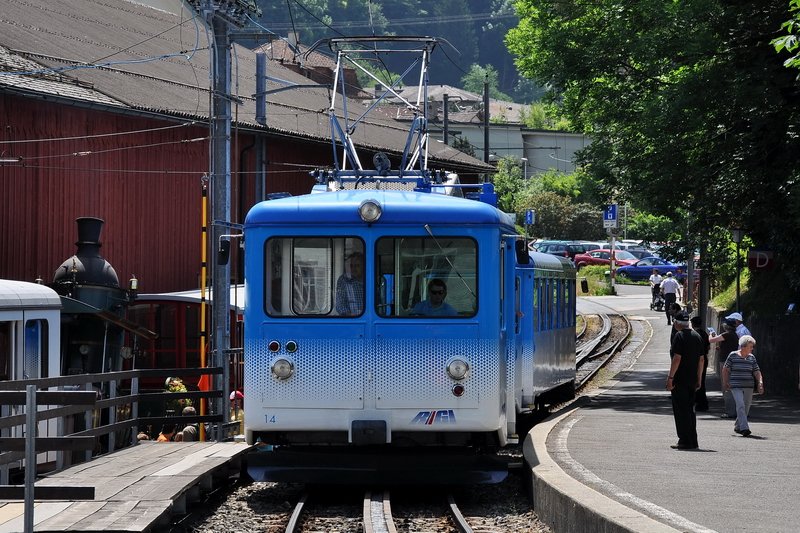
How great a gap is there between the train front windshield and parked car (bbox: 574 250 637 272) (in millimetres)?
51225

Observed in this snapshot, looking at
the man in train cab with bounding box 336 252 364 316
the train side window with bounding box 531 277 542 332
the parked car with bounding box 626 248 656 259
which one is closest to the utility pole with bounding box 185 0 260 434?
the train side window with bounding box 531 277 542 332

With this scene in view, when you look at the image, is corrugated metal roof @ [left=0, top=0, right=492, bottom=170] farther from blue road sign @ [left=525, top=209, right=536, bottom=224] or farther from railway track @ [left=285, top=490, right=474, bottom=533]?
railway track @ [left=285, top=490, right=474, bottom=533]

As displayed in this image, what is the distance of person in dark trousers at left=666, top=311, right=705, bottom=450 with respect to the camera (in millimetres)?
14344

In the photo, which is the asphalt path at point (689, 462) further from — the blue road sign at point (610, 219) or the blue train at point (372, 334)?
the blue road sign at point (610, 219)

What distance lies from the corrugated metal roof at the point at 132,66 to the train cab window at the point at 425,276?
392 inches

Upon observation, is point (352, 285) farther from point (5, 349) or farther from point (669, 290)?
point (669, 290)

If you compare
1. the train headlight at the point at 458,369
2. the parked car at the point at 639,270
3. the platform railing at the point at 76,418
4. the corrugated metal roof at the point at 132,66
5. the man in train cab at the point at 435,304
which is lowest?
the platform railing at the point at 76,418

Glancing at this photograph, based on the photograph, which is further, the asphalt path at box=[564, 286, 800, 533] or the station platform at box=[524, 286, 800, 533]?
the asphalt path at box=[564, 286, 800, 533]

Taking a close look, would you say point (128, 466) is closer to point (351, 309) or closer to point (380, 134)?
point (351, 309)

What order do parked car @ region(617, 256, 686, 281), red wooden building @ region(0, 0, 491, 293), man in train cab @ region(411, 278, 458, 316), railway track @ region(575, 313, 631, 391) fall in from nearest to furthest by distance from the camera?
man in train cab @ region(411, 278, 458, 316), red wooden building @ region(0, 0, 491, 293), railway track @ region(575, 313, 631, 391), parked car @ region(617, 256, 686, 281)

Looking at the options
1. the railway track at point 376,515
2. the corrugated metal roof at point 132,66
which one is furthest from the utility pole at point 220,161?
the railway track at point 376,515

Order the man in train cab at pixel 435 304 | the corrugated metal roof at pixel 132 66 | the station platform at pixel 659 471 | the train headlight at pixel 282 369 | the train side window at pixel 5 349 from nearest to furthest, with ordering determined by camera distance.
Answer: the station platform at pixel 659 471 < the train headlight at pixel 282 369 < the man in train cab at pixel 435 304 < the train side window at pixel 5 349 < the corrugated metal roof at pixel 132 66

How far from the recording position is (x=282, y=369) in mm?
12625

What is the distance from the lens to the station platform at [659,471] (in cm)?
962
